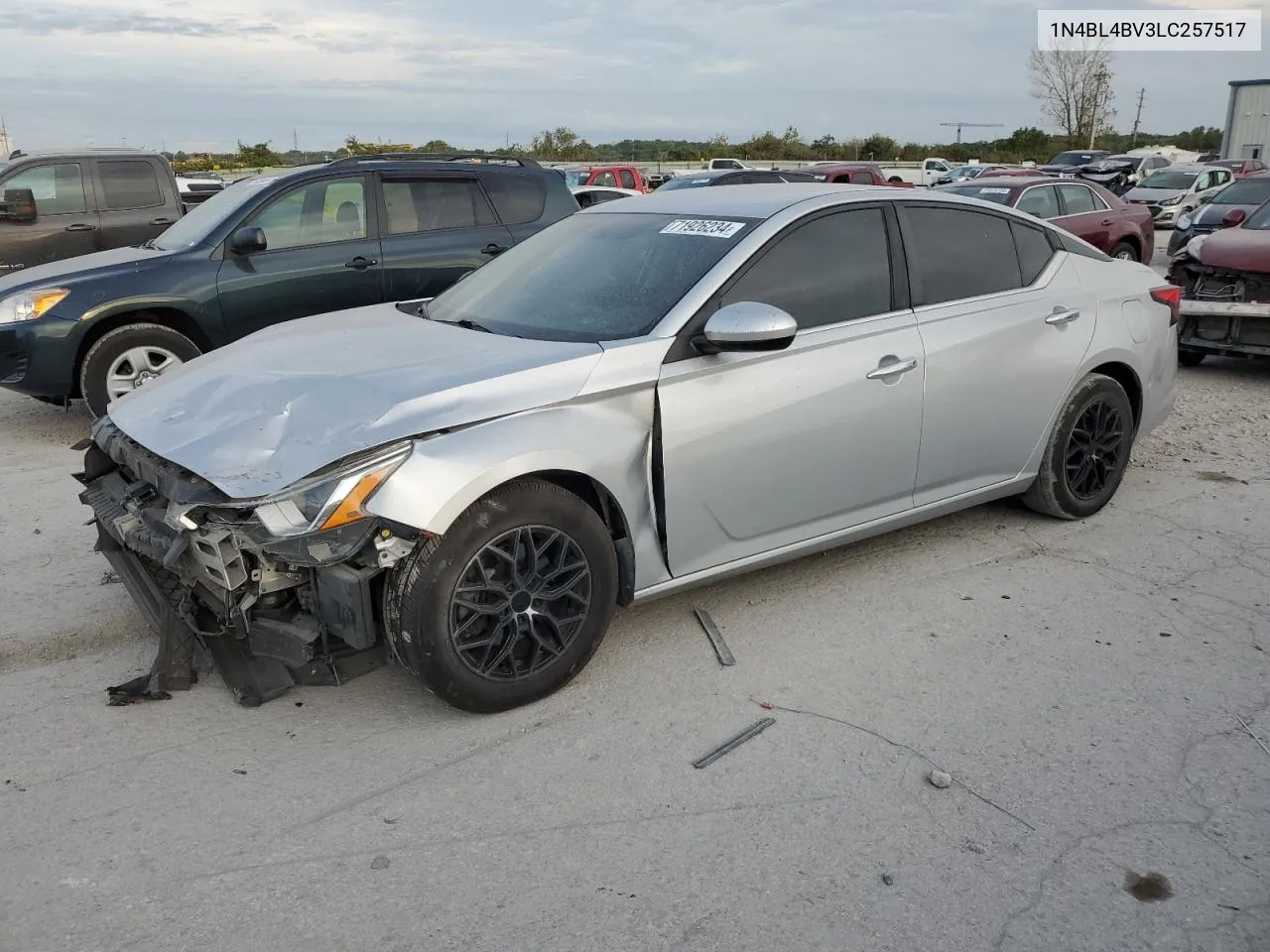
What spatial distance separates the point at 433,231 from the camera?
825 cm

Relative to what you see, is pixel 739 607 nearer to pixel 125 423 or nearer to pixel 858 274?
pixel 858 274

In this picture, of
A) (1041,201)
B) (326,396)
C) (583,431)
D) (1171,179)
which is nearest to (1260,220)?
(1041,201)

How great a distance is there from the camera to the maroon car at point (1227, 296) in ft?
28.2

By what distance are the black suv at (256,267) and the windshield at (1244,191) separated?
13.1 m

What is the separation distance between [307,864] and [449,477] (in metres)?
1.16

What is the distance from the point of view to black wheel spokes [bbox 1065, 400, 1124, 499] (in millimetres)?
5340

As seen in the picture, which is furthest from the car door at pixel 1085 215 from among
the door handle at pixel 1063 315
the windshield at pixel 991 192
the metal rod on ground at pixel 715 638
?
the metal rod on ground at pixel 715 638

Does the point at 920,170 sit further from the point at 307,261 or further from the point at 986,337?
the point at 986,337

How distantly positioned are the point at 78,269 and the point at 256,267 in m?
1.15

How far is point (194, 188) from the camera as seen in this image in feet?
65.6

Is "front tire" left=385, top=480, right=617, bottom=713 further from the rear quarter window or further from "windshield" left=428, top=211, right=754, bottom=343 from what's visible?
the rear quarter window

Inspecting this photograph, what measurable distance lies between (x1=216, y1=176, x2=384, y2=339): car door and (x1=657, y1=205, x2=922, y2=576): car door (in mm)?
4398

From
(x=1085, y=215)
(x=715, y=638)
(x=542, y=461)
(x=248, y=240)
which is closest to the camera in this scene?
(x=542, y=461)

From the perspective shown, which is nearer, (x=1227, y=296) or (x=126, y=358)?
(x=126, y=358)
